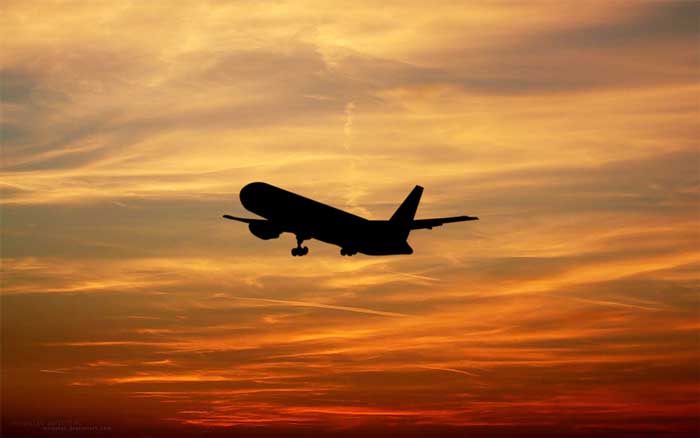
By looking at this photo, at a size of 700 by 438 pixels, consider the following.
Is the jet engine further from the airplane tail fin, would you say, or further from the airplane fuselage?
the airplane tail fin

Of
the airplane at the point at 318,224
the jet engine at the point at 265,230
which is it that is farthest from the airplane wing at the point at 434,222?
the jet engine at the point at 265,230

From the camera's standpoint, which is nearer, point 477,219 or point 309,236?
point 477,219

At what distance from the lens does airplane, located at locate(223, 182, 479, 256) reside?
114625 millimetres

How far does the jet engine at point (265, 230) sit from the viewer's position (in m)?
117

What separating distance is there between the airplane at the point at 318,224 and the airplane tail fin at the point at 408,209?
21cm

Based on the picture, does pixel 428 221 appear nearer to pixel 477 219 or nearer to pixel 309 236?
pixel 477 219

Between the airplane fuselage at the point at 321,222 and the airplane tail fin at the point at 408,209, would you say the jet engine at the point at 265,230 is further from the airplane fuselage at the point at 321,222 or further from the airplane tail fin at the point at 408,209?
the airplane tail fin at the point at 408,209

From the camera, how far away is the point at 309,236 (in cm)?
11600

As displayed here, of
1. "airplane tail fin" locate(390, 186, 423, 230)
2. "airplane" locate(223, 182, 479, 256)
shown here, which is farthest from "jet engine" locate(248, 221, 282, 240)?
"airplane tail fin" locate(390, 186, 423, 230)

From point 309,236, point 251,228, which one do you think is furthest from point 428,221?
point 251,228

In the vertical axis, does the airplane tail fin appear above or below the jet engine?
above

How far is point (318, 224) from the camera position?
11456cm

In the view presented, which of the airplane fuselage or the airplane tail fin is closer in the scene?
the airplane fuselage

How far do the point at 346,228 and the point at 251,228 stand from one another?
14.3 metres
